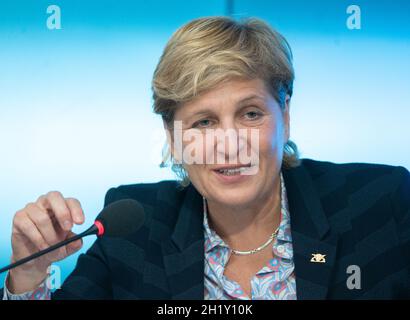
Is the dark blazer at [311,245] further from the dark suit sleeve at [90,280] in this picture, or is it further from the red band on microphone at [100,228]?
the red band on microphone at [100,228]

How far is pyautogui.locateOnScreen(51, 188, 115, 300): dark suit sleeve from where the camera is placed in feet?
4.12

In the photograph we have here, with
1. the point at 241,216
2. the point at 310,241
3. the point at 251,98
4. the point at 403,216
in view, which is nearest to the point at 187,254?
the point at 241,216

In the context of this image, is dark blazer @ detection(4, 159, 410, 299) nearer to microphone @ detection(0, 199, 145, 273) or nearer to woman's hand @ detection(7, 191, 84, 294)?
woman's hand @ detection(7, 191, 84, 294)

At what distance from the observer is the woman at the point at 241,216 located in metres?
1.20

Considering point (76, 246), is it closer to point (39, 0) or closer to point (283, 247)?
point (283, 247)

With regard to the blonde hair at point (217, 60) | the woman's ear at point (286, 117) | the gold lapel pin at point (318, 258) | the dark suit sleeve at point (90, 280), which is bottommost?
the dark suit sleeve at point (90, 280)

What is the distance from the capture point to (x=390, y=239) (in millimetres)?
1258

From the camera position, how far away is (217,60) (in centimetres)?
119

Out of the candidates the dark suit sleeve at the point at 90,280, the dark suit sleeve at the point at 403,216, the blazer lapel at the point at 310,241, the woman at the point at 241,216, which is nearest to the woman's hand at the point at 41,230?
the woman at the point at 241,216

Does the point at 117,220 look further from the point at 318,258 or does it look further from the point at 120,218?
the point at 318,258

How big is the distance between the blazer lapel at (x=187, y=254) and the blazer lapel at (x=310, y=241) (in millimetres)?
210

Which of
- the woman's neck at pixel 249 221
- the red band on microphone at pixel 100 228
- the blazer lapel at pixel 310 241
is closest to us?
the red band on microphone at pixel 100 228

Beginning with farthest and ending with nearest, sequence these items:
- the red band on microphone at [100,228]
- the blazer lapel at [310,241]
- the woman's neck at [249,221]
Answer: the woman's neck at [249,221] < the blazer lapel at [310,241] < the red band on microphone at [100,228]

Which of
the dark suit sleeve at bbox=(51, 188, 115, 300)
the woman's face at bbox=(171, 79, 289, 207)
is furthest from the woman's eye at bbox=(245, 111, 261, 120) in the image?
the dark suit sleeve at bbox=(51, 188, 115, 300)
